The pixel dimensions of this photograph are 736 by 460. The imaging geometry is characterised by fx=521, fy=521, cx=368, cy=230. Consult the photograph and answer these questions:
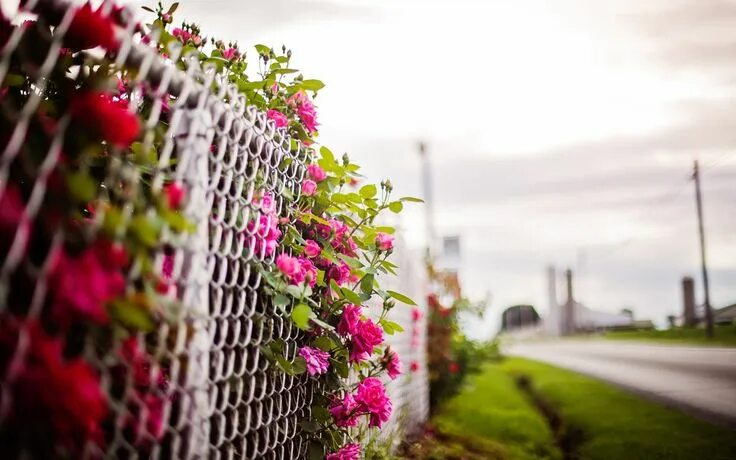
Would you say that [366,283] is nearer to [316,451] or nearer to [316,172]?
[316,172]

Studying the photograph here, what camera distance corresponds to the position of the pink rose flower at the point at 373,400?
6.86ft

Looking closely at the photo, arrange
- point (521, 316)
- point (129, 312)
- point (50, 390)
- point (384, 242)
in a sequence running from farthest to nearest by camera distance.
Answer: point (521, 316)
point (384, 242)
point (129, 312)
point (50, 390)

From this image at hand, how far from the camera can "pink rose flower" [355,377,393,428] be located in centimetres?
209

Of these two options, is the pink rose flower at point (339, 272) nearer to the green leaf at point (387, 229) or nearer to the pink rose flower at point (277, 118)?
the green leaf at point (387, 229)

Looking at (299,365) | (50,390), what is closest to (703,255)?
(299,365)

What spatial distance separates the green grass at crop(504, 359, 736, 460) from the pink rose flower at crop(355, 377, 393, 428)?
3146mm

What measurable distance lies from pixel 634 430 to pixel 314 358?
4.54m

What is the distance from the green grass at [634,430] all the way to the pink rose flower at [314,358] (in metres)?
3.56

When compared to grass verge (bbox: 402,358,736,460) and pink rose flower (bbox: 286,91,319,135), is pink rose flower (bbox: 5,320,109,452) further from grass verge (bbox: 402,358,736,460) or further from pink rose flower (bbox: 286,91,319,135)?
grass verge (bbox: 402,358,736,460)

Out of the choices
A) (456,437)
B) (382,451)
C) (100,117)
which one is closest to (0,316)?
(100,117)

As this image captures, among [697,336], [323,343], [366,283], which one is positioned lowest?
[697,336]

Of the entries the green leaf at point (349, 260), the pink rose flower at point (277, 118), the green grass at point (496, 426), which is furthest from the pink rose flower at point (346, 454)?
the green grass at point (496, 426)

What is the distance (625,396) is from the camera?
7.20 meters

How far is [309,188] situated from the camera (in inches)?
76.6
